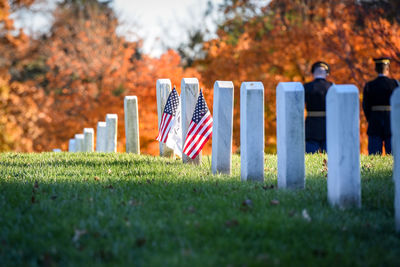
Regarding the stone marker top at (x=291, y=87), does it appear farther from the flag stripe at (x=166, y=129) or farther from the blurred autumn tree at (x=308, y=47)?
the blurred autumn tree at (x=308, y=47)

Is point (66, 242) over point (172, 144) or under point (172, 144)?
under

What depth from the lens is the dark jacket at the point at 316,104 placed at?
895cm

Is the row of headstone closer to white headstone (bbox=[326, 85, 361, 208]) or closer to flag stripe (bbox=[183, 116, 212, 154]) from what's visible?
flag stripe (bbox=[183, 116, 212, 154])

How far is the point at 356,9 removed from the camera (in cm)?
1789

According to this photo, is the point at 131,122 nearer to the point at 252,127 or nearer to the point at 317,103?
the point at 317,103

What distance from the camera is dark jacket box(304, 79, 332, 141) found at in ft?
29.4

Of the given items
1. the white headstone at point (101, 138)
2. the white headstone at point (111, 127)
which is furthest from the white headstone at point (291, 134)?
the white headstone at point (101, 138)

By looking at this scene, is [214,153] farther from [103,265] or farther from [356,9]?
[356,9]

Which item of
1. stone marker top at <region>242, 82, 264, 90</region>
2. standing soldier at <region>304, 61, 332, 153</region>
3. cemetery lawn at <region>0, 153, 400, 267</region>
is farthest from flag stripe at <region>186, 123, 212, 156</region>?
standing soldier at <region>304, 61, 332, 153</region>

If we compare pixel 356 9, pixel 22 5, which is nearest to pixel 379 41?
pixel 356 9

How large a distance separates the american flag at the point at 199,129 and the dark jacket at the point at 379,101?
345cm

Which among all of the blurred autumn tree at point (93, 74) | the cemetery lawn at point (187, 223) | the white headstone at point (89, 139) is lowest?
the cemetery lawn at point (187, 223)

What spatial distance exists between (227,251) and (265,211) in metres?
1.07

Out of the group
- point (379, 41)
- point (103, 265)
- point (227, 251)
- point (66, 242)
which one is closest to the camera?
point (103, 265)
